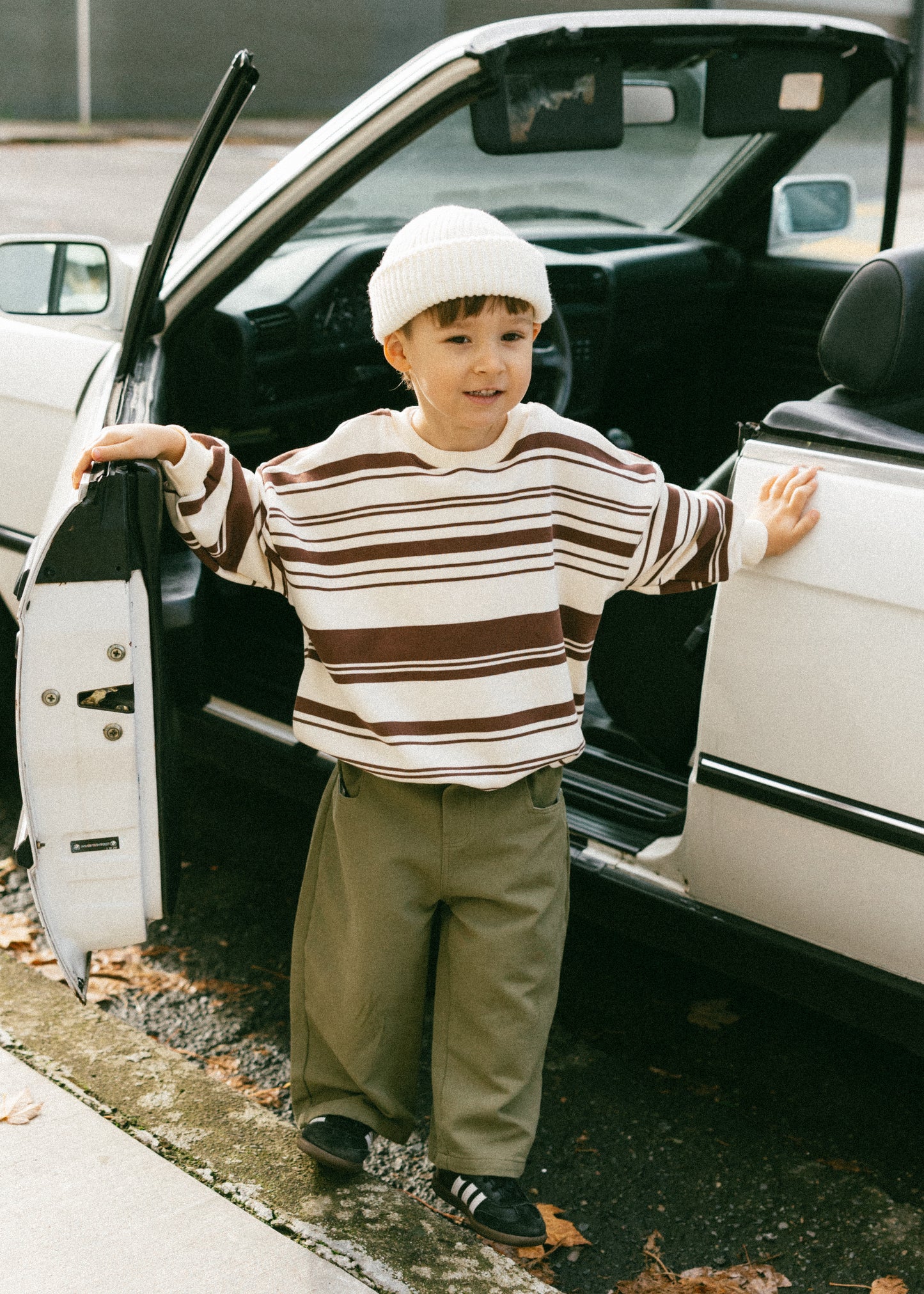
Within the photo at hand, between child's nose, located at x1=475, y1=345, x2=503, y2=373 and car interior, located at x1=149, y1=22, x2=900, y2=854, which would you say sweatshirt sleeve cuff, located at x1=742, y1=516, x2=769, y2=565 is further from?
child's nose, located at x1=475, y1=345, x2=503, y2=373

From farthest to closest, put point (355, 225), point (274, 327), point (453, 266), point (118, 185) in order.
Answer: point (118, 185)
point (355, 225)
point (274, 327)
point (453, 266)

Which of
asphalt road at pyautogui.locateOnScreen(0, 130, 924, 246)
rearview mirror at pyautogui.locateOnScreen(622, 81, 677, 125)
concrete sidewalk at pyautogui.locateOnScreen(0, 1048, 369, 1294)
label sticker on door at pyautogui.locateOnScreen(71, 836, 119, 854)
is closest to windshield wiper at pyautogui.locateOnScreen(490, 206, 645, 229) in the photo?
rearview mirror at pyautogui.locateOnScreen(622, 81, 677, 125)

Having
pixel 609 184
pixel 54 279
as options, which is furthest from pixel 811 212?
pixel 54 279

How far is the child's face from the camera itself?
1888mm

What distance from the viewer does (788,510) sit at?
7.06 feet

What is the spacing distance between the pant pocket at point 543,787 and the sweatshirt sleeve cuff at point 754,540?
445 mm

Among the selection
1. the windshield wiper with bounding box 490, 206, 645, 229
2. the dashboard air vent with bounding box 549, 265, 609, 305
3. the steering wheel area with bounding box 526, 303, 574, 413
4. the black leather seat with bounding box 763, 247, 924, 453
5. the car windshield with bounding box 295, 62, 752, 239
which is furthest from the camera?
the windshield wiper with bounding box 490, 206, 645, 229

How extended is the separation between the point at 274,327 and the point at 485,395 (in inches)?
61.3

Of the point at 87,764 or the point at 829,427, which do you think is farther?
the point at 829,427

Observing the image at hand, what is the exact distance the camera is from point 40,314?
3057mm

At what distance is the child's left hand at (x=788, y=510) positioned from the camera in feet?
7.02

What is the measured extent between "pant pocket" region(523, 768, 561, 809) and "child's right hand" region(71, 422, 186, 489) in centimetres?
70

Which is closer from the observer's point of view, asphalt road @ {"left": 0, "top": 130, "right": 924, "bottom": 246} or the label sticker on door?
the label sticker on door

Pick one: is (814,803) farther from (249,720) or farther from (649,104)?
(649,104)
